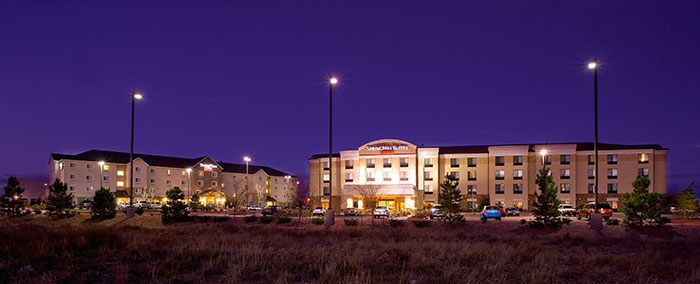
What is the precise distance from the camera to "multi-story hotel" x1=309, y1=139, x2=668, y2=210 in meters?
62.3

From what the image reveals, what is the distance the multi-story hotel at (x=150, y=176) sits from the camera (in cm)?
7912

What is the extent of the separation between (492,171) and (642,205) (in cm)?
4273

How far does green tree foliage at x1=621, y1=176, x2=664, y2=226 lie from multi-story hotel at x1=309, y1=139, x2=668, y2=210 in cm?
3874

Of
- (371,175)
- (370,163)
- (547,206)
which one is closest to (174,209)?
(547,206)

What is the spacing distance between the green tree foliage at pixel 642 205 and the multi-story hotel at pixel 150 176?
58.4 metres

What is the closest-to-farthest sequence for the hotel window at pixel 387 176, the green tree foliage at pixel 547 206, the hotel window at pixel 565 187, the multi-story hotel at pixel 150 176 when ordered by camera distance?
1. the green tree foliage at pixel 547 206
2. the hotel window at pixel 565 187
3. the hotel window at pixel 387 176
4. the multi-story hotel at pixel 150 176

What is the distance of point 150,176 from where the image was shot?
283 ft

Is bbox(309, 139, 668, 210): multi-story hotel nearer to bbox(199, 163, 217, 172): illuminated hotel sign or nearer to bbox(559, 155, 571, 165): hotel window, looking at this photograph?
bbox(559, 155, 571, 165): hotel window

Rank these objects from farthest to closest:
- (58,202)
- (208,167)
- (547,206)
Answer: (208,167)
(58,202)
(547,206)

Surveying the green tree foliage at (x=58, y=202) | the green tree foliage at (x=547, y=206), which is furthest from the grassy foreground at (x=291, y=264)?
the green tree foliage at (x=58, y=202)

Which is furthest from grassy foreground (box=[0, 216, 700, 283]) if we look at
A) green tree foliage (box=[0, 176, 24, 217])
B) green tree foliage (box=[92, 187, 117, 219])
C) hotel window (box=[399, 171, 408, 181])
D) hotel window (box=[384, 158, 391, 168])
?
hotel window (box=[384, 158, 391, 168])

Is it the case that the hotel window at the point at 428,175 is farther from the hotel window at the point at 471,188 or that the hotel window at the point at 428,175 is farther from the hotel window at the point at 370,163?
the hotel window at the point at 370,163

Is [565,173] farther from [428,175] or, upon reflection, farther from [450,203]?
[450,203]

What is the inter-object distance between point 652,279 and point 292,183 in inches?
4156
